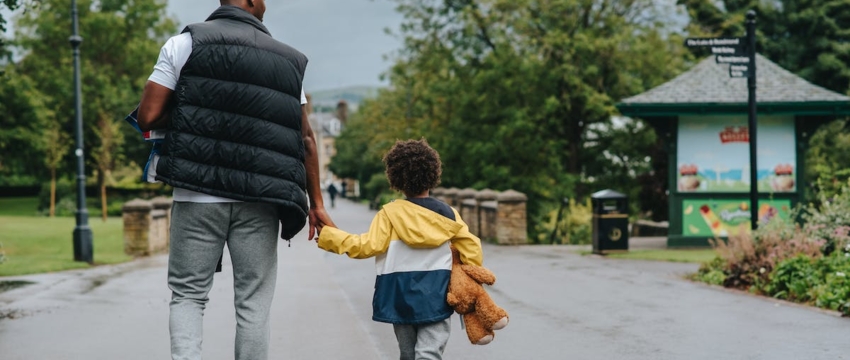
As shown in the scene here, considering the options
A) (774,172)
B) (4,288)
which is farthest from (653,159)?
(4,288)

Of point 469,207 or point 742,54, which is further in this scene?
point 469,207

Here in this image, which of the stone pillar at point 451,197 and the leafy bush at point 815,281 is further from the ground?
the stone pillar at point 451,197

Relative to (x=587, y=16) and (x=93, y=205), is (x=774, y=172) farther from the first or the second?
(x=93, y=205)

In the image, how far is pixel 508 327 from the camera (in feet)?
25.4

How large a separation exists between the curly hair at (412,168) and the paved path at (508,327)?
2.19 metres

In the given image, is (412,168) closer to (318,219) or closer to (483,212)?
(318,219)

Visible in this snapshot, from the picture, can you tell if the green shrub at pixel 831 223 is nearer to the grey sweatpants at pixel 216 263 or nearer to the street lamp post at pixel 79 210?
the grey sweatpants at pixel 216 263

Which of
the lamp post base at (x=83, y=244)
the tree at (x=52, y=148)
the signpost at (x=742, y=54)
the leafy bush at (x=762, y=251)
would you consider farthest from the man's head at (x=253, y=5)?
the tree at (x=52, y=148)

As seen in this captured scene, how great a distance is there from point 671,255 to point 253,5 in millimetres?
13406

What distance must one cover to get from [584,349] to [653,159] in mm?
27685

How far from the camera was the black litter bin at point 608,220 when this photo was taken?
1656cm

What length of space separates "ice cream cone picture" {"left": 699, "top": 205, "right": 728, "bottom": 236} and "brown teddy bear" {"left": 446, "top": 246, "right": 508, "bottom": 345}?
1484 cm

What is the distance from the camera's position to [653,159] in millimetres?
33312

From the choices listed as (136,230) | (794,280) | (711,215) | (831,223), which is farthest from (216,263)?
(711,215)
